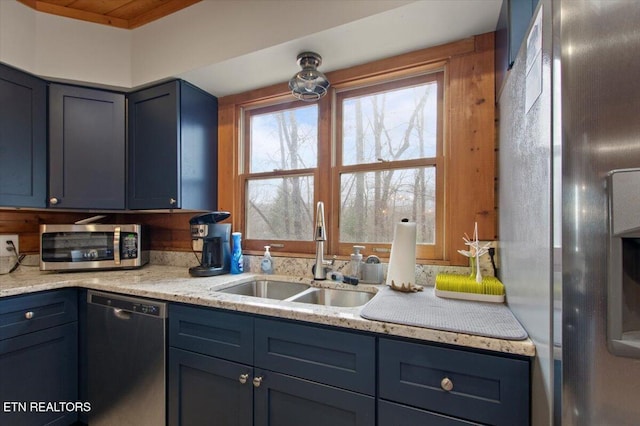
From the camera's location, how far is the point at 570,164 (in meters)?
0.56

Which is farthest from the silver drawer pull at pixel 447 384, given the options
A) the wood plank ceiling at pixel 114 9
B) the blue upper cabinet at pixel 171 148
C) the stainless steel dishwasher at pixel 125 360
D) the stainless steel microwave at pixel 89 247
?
the wood plank ceiling at pixel 114 9

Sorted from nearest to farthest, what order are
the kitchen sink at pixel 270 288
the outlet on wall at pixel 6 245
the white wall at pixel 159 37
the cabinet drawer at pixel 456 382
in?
the cabinet drawer at pixel 456 382
the white wall at pixel 159 37
the kitchen sink at pixel 270 288
the outlet on wall at pixel 6 245

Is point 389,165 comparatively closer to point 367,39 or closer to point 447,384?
point 367,39

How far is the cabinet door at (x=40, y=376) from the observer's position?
53.9 inches

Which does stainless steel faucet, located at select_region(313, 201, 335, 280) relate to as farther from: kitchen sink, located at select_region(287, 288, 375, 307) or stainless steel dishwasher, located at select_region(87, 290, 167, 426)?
stainless steel dishwasher, located at select_region(87, 290, 167, 426)

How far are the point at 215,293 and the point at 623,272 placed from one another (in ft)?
4.37

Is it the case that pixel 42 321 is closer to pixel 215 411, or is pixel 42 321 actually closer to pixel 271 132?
pixel 215 411

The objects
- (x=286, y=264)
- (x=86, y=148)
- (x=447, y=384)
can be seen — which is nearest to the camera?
(x=447, y=384)

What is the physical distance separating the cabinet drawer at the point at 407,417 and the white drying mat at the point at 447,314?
25 centimetres

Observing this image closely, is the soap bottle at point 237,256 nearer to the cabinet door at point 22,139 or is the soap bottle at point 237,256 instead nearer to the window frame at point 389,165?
the window frame at point 389,165

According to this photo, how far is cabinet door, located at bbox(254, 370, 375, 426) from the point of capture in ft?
3.09

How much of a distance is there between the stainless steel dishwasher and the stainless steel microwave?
15.4 inches

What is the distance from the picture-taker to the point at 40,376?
57.6 inches

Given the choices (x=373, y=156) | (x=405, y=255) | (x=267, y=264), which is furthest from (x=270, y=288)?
(x=373, y=156)
